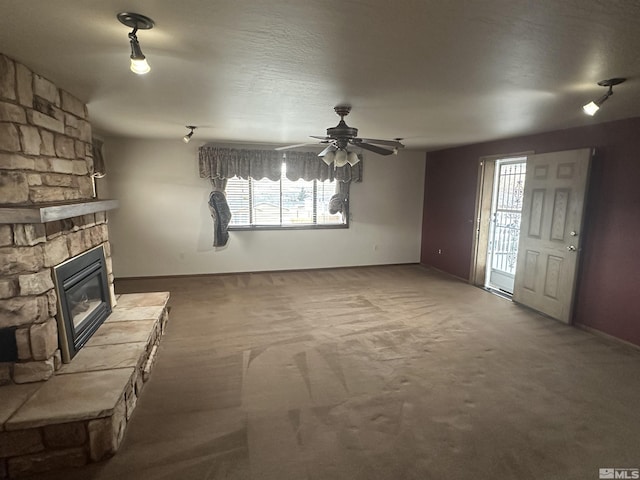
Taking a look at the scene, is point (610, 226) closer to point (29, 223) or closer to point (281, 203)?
point (281, 203)

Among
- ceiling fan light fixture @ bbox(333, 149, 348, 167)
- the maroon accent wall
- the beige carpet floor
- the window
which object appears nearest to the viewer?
the beige carpet floor

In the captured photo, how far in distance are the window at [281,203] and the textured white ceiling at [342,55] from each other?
251cm

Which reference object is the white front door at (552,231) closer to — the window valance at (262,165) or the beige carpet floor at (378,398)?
the beige carpet floor at (378,398)

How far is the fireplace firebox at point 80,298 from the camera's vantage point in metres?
2.29

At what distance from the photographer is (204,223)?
18.5 ft

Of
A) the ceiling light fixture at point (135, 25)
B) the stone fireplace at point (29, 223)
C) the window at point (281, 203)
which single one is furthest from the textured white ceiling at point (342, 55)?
the window at point (281, 203)

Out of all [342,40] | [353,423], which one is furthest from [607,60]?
[353,423]

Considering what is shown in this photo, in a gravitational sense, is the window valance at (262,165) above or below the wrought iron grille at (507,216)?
above

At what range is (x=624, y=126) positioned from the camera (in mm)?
3340

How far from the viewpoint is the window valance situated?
542cm

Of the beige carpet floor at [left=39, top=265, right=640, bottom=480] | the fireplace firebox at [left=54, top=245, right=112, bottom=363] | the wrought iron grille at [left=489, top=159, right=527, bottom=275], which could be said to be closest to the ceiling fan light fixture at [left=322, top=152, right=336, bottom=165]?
the beige carpet floor at [left=39, top=265, right=640, bottom=480]

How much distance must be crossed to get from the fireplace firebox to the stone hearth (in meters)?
0.16

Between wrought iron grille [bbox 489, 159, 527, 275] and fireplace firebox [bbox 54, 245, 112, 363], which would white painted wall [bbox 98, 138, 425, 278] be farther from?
fireplace firebox [bbox 54, 245, 112, 363]

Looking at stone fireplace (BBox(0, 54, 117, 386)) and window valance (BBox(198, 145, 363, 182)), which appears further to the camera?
window valance (BBox(198, 145, 363, 182))
